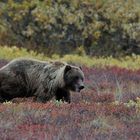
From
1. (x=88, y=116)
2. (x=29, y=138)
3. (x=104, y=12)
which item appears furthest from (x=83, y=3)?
(x=29, y=138)

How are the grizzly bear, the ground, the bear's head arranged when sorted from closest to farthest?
the ground < the grizzly bear < the bear's head

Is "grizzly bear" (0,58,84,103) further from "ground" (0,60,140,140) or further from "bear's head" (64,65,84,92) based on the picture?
"ground" (0,60,140,140)

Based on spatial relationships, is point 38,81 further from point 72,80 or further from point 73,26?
point 73,26

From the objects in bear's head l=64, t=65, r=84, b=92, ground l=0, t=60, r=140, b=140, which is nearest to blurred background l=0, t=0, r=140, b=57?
bear's head l=64, t=65, r=84, b=92

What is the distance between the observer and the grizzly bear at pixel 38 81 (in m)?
12.8

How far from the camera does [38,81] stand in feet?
42.3

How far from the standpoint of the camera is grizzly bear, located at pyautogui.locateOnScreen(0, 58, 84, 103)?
42.0 ft

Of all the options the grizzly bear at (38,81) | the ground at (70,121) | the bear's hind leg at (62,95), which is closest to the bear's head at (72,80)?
the grizzly bear at (38,81)

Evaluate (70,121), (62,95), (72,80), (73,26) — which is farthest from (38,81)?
(73,26)

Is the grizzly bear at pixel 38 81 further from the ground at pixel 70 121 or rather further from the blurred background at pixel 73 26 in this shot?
the blurred background at pixel 73 26

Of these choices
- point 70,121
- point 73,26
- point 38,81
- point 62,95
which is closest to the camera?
point 70,121

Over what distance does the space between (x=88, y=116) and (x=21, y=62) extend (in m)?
3.04

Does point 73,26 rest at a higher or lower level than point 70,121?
lower

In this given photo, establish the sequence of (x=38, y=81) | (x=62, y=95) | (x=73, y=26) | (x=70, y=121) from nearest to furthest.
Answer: (x=70, y=121) → (x=38, y=81) → (x=62, y=95) → (x=73, y=26)
